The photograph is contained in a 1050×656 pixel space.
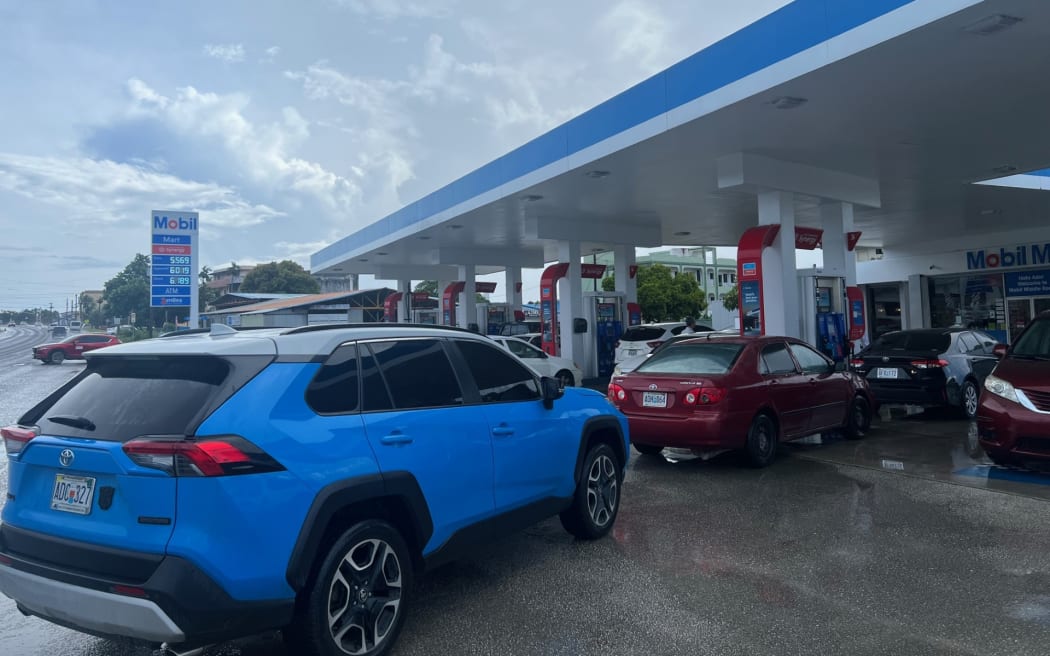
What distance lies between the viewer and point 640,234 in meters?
22.0

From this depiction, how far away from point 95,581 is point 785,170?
1318cm

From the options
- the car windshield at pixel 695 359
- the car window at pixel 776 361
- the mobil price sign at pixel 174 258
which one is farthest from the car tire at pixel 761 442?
the mobil price sign at pixel 174 258

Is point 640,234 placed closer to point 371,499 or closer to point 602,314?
point 602,314

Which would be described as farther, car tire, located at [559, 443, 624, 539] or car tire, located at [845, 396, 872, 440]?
car tire, located at [845, 396, 872, 440]

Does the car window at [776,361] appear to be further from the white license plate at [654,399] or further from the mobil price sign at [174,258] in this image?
the mobil price sign at [174,258]

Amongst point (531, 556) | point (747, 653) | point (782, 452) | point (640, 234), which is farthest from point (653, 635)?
point (640, 234)

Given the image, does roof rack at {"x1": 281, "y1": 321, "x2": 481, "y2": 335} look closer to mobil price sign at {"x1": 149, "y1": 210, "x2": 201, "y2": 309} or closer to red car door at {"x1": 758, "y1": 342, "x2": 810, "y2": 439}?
red car door at {"x1": 758, "y1": 342, "x2": 810, "y2": 439}

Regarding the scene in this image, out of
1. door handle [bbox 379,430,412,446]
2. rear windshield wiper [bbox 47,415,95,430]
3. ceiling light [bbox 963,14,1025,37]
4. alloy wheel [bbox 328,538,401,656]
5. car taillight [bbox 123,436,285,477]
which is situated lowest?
alloy wheel [bbox 328,538,401,656]

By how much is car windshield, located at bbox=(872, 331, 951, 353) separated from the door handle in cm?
1062

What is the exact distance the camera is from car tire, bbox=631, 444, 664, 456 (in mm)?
8325

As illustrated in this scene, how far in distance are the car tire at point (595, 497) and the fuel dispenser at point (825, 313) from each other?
9335 mm

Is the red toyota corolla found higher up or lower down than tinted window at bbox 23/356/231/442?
lower down

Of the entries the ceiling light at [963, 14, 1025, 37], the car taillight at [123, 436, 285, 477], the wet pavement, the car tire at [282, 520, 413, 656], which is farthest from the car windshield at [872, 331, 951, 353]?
the car taillight at [123, 436, 285, 477]

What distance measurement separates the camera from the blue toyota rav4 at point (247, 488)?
297 cm
